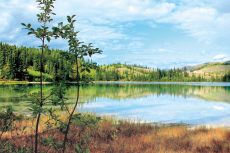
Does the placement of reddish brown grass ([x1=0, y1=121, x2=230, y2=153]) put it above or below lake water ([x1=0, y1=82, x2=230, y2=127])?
above

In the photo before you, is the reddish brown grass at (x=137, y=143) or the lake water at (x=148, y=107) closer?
the reddish brown grass at (x=137, y=143)

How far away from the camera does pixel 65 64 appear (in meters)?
8.86

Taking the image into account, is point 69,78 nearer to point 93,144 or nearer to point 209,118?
point 93,144

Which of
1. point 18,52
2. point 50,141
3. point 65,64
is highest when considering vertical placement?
point 18,52

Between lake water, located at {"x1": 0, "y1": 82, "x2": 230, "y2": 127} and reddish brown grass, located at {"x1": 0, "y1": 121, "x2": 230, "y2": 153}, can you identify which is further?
lake water, located at {"x1": 0, "y1": 82, "x2": 230, "y2": 127}

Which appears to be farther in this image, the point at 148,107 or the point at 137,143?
the point at 148,107

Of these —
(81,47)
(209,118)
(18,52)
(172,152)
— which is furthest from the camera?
(18,52)

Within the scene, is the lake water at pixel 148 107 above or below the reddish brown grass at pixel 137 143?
below

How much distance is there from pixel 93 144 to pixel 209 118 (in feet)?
97.6

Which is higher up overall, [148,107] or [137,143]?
[137,143]

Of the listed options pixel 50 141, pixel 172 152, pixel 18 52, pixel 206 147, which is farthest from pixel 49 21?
pixel 18 52

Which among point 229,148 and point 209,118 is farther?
point 209,118

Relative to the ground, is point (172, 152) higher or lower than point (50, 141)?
lower

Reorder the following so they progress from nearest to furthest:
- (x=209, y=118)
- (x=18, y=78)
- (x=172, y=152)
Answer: (x=172, y=152) → (x=209, y=118) → (x=18, y=78)
